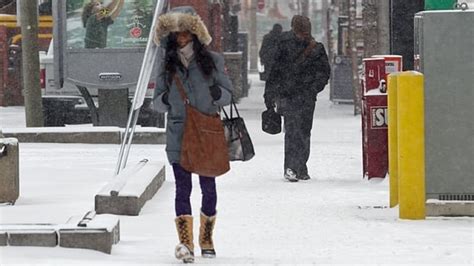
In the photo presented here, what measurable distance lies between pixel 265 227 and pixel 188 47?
2.11 m

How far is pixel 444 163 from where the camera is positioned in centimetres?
1102

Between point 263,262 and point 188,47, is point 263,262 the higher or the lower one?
the lower one

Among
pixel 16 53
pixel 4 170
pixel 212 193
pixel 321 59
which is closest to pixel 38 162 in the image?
pixel 321 59

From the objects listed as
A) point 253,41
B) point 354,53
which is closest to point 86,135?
point 354,53

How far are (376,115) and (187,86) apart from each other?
16.9 feet

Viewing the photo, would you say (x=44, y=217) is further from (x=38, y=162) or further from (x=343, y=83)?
(x=343, y=83)

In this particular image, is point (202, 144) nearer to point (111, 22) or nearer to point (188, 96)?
point (188, 96)

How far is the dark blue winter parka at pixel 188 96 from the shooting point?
9039mm

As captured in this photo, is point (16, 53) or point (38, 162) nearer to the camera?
point (38, 162)

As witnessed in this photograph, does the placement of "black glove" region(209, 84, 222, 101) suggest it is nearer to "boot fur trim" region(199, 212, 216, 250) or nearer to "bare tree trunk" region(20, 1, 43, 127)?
"boot fur trim" region(199, 212, 216, 250)

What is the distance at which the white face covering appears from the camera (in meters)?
9.05

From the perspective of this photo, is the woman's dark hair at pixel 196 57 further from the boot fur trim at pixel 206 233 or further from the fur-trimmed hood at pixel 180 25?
the boot fur trim at pixel 206 233

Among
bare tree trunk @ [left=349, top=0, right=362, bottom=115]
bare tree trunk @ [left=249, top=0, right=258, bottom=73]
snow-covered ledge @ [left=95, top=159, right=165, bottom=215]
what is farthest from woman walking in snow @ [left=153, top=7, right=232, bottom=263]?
bare tree trunk @ [left=249, top=0, right=258, bottom=73]

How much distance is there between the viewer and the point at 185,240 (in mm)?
8828
